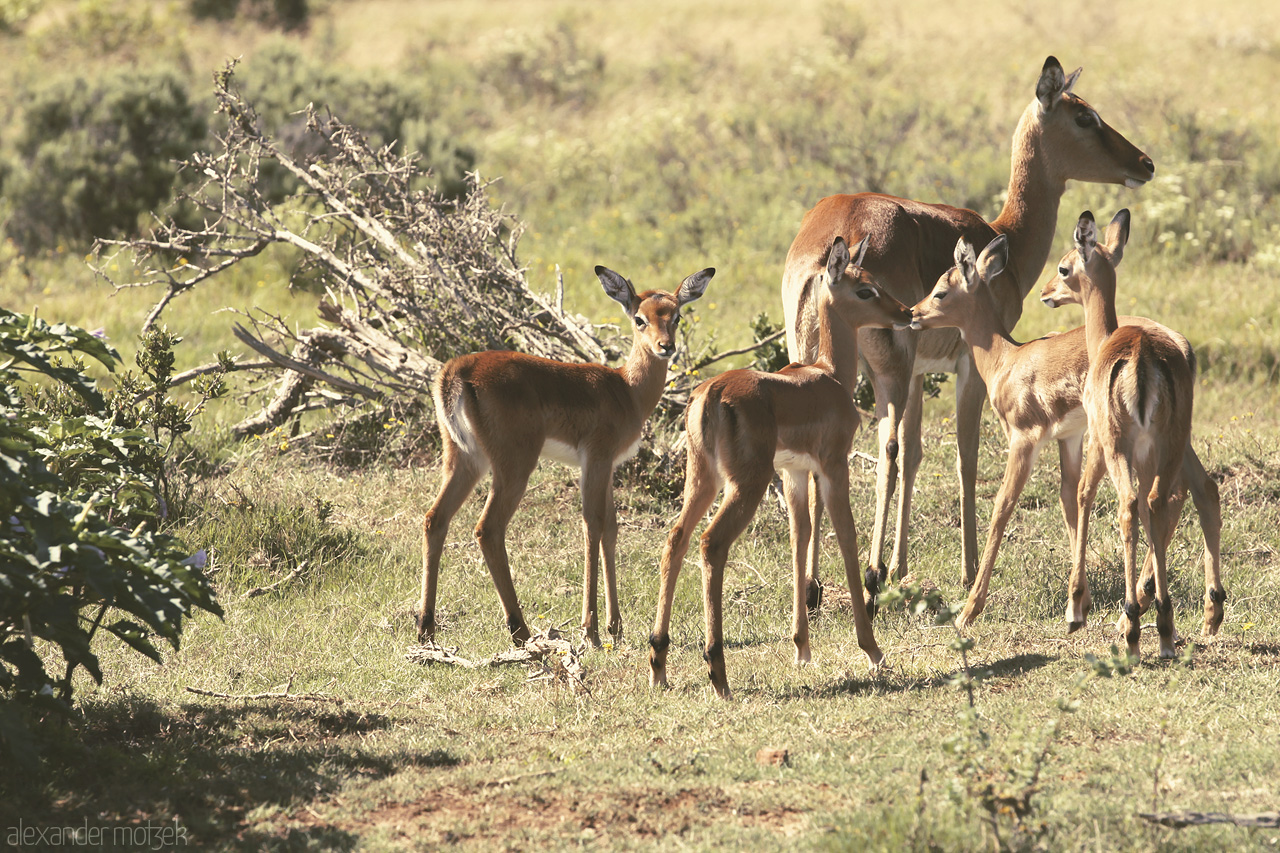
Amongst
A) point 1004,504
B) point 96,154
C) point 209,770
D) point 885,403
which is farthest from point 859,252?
point 96,154

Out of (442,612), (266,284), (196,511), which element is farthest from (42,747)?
(266,284)

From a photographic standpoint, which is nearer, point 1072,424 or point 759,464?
point 759,464

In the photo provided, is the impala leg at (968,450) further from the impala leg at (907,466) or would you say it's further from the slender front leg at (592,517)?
the slender front leg at (592,517)

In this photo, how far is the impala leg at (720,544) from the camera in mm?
5695

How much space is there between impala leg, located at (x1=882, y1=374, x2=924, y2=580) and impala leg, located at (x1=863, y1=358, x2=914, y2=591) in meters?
0.13

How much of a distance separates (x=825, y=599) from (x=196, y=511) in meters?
4.13

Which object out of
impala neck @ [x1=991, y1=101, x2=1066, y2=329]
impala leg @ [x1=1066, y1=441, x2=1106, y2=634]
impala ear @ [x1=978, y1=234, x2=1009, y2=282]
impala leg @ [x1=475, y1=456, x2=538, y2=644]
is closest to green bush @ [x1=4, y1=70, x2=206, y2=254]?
impala leg @ [x1=475, y1=456, x2=538, y2=644]

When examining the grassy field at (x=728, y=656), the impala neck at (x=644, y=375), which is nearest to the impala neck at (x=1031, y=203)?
the grassy field at (x=728, y=656)

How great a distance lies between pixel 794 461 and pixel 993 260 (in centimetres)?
197

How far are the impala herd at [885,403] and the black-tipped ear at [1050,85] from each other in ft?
0.05

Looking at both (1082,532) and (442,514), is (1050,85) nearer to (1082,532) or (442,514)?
(1082,532)

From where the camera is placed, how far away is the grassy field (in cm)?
454

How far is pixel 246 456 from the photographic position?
962cm

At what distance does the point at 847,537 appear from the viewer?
6.09 metres
